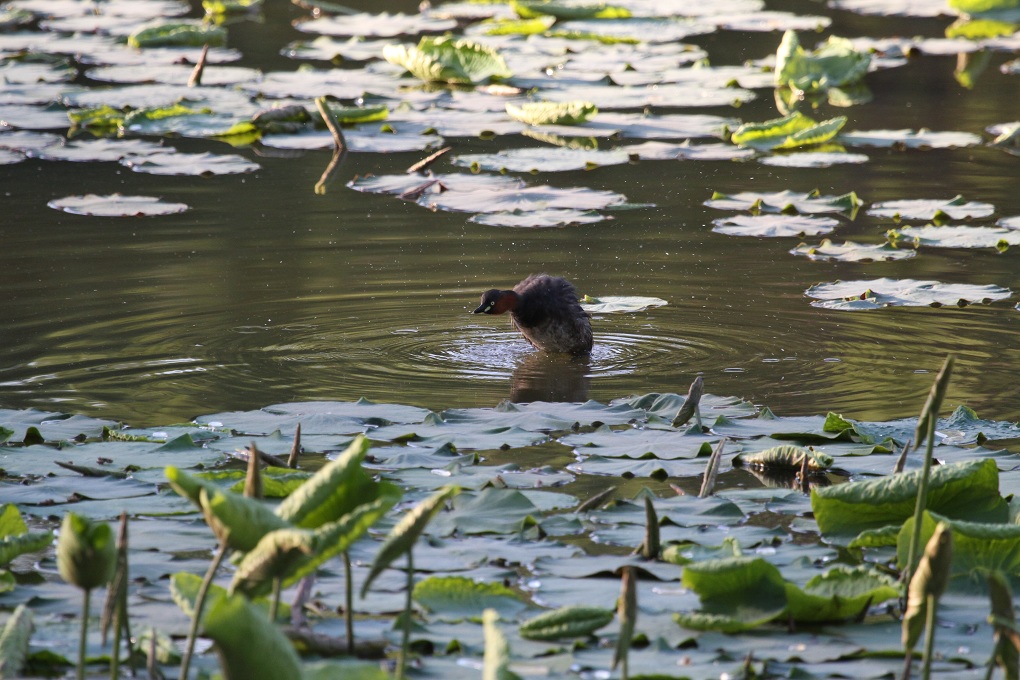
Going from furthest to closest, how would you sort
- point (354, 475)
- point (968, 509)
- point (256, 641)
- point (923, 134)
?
point (923, 134) → point (968, 509) → point (354, 475) → point (256, 641)

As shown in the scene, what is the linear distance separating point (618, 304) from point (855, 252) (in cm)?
167

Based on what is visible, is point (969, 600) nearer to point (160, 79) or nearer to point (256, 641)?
point (256, 641)

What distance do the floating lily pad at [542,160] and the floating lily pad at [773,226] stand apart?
5.49 feet

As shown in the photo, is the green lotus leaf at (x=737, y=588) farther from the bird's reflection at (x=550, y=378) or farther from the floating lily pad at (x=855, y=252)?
the floating lily pad at (x=855, y=252)

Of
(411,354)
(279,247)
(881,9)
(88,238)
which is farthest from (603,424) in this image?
(881,9)

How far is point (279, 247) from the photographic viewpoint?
8.63 meters

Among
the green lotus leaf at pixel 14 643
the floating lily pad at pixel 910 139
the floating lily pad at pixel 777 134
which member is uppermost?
the green lotus leaf at pixel 14 643

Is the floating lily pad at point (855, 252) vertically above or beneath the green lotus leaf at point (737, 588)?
beneath

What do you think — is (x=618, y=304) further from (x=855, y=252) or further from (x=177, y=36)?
(x=177, y=36)

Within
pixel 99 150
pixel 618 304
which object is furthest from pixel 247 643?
pixel 99 150

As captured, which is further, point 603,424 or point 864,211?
point 864,211

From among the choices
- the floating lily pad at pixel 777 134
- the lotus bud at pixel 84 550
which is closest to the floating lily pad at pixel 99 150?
the floating lily pad at pixel 777 134

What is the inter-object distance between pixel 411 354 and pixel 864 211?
12.8ft

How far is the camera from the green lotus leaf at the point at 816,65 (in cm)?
1288
